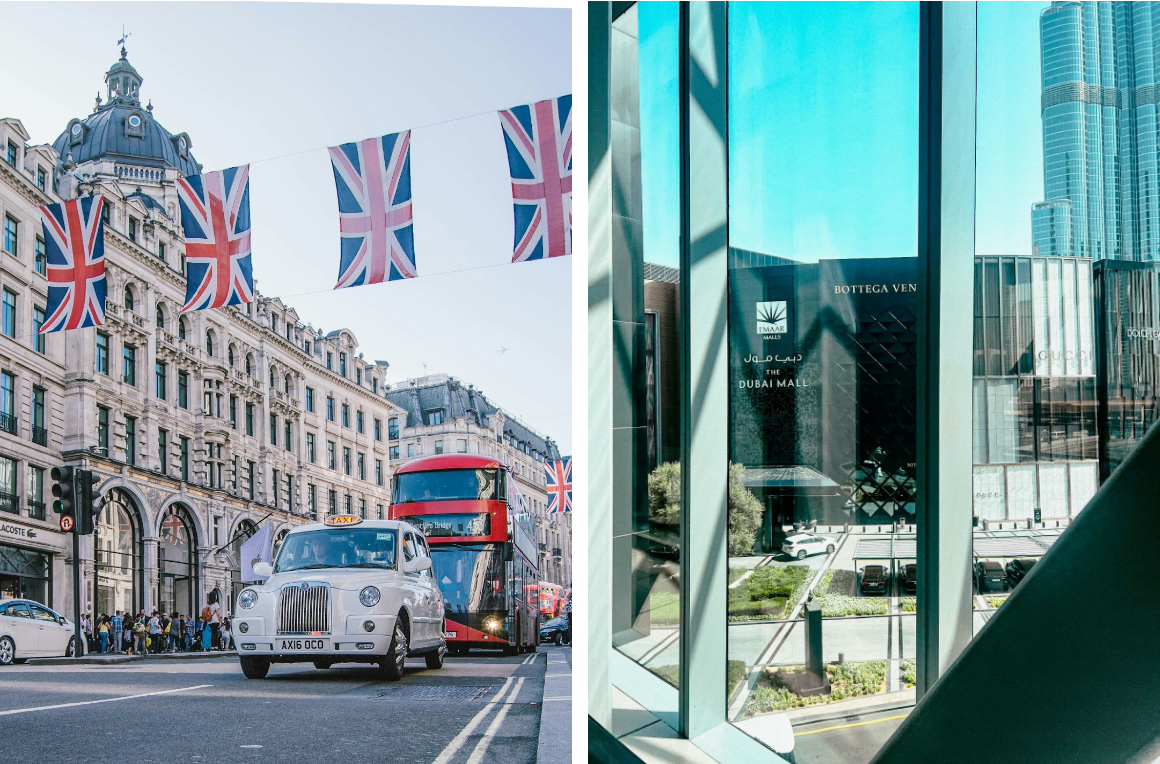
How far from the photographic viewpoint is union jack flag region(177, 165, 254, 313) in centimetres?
421

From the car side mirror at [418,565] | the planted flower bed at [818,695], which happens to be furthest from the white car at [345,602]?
the planted flower bed at [818,695]

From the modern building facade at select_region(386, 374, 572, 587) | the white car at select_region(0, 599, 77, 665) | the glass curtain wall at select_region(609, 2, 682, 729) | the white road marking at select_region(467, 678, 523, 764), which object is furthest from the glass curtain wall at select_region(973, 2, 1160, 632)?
the white car at select_region(0, 599, 77, 665)

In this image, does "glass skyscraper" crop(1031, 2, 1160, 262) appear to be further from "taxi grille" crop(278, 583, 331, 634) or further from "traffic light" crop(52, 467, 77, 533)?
"traffic light" crop(52, 467, 77, 533)

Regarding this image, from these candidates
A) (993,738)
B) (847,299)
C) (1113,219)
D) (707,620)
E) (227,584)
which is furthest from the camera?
(227,584)

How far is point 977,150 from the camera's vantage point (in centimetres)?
201

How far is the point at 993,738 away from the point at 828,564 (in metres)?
1.35

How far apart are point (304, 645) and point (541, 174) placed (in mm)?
2392

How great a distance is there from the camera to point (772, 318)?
286cm

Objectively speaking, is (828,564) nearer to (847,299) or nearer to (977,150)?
(847,299)

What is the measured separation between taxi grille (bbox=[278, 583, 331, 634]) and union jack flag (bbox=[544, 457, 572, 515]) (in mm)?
1102

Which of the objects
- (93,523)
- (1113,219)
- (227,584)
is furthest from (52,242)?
(1113,219)

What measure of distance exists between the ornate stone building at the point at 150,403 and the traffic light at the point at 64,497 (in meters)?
0.04

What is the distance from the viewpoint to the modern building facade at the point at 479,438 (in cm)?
429

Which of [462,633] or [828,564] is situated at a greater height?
[828,564]
